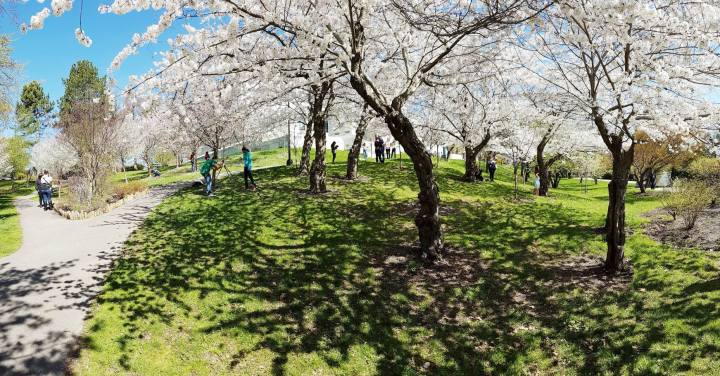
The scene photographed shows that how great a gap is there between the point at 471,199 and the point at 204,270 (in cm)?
1170

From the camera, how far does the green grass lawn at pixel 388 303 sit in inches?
272

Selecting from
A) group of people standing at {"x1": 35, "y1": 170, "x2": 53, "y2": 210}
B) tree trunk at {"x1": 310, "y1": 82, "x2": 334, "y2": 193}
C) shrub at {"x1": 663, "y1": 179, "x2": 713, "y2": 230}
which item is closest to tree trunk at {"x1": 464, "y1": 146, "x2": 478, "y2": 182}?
tree trunk at {"x1": 310, "y1": 82, "x2": 334, "y2": 193}

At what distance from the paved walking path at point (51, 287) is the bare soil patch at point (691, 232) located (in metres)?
14.5

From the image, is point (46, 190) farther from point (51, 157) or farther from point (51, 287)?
point (51, 157)

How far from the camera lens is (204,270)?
32.5 feet

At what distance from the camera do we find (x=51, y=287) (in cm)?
879

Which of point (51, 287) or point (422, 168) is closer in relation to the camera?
point (51, 287)

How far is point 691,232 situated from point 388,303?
9971 millimetres

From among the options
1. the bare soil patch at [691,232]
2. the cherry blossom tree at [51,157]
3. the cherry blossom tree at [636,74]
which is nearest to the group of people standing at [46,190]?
the cherry blossom tree at [51,157]

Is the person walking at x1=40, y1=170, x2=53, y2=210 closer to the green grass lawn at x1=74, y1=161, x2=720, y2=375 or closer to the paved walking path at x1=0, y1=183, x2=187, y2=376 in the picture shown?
the paved walking path at x1=0, y1=183, x2=187, y2=376

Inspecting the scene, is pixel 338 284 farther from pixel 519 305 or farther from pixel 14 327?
pixel 14 327

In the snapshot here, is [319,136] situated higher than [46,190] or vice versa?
[319,136]

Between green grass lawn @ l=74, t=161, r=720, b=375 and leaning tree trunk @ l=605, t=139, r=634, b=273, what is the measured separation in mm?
509

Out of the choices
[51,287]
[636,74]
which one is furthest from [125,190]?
[636,74]
